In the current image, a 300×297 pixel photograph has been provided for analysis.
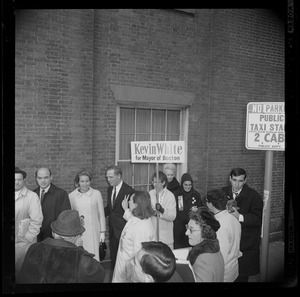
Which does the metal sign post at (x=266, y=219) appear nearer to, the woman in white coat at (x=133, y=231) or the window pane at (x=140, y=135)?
the window pane at (x=140, y=135)

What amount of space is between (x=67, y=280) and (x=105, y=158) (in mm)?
1450

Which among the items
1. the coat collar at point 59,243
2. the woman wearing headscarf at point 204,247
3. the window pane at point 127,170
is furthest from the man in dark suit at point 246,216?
the coat collar at point 59,243

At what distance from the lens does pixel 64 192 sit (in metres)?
4.29

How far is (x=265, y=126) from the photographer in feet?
14.8

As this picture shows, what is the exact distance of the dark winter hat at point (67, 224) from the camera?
4.21 m

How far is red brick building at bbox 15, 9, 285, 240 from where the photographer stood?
4.17 m

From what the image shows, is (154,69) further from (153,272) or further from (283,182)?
(153,272)

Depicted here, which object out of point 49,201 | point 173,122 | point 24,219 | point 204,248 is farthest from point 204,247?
point 24,219

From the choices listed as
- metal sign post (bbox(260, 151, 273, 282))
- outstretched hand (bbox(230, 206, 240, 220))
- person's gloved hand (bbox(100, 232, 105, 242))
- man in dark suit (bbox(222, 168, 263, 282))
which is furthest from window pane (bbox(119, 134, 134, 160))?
metal sign post (bbox(260, 151, 273, 282))

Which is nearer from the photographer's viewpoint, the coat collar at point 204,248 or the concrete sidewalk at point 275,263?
the coat collar at point 204,248

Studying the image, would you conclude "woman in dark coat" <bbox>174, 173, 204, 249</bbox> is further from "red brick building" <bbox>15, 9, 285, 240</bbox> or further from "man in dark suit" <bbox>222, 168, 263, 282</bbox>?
"man in dark suit" <bbox>222, 168, 263, 282</bbox>

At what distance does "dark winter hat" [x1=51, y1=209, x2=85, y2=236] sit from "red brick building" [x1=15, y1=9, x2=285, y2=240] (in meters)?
0.31

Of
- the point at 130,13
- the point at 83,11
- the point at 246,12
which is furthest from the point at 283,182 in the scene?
the point at 83,11

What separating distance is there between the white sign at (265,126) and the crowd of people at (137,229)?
1.34 ft
